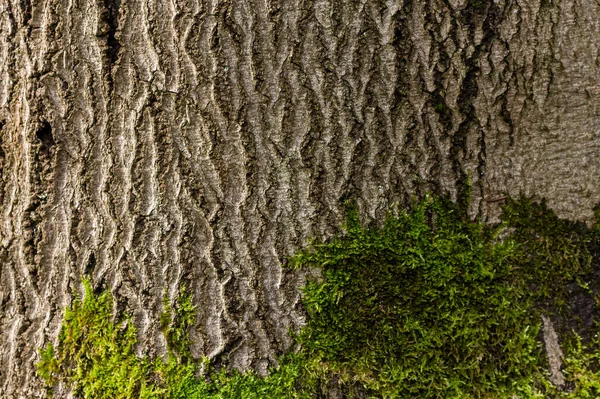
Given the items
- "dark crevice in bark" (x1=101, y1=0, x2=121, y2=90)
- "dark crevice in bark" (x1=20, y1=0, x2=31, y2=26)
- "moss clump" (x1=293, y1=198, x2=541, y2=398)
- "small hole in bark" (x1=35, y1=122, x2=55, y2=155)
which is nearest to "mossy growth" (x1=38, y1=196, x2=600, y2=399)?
"moss clump" (x1=293, y1=198, x2=541, y2=398)

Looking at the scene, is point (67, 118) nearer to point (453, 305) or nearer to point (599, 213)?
point (453, 305)

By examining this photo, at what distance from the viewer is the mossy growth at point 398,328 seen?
1796 mm

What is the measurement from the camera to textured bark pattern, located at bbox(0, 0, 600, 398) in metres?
A: 1.75

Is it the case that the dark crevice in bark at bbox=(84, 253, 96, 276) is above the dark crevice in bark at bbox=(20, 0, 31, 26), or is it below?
below

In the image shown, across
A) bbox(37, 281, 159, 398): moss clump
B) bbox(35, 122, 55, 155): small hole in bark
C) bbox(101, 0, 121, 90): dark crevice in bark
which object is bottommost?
bbox(37, 281, 159, 398): moss clump

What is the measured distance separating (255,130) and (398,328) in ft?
2.97

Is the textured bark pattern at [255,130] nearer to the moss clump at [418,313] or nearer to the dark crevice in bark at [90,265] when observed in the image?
A: the dark crevice in bark at [90,265]

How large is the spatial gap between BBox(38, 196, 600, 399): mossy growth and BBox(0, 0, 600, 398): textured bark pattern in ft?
0.25

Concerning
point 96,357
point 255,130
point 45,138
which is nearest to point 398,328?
point 255,130

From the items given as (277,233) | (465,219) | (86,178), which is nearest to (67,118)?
(86,178)

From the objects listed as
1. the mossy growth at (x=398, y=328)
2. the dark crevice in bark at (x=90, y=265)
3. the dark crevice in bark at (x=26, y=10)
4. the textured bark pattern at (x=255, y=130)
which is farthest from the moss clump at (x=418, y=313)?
the dark crevice in bark at (x=26, y=10)

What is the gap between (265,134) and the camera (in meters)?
1.78

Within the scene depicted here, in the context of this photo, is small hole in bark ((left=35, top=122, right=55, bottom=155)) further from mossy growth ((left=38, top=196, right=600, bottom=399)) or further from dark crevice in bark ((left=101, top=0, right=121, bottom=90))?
mossy growth ((left=38, top=196, right=600, bottom=399))

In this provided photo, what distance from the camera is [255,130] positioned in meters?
1.77
